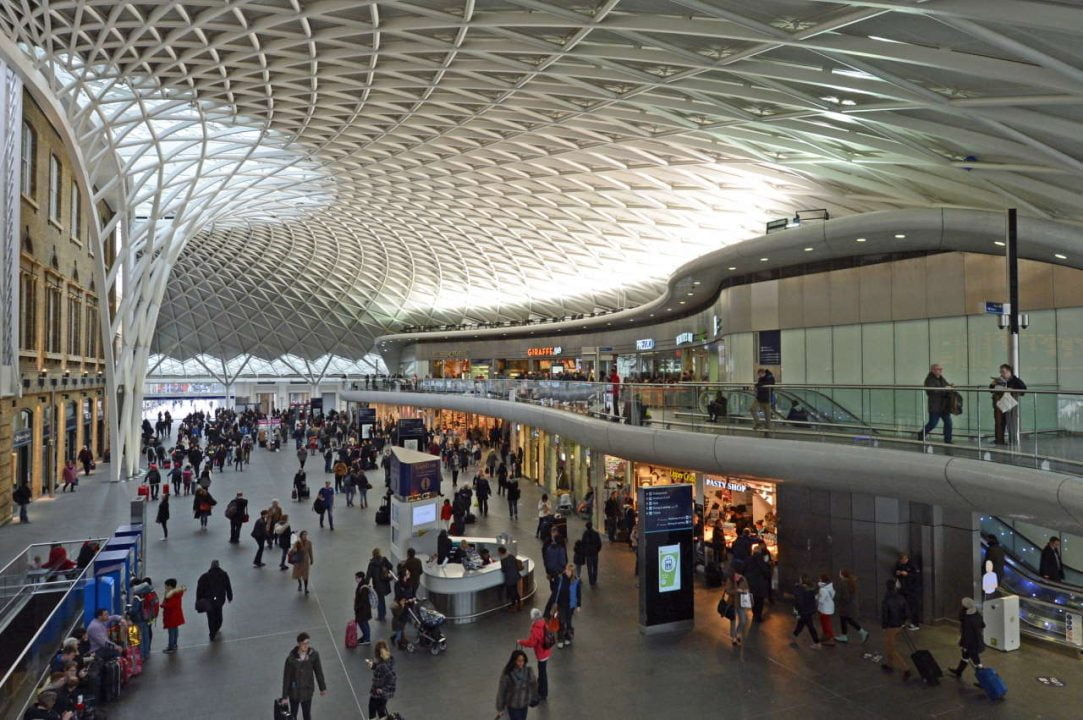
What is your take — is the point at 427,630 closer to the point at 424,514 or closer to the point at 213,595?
the point at 213,595

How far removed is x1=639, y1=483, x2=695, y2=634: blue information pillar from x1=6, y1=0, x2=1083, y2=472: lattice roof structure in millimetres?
9065

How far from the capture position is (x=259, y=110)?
2691 cm

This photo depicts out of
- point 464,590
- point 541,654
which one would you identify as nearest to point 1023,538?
point 541,654

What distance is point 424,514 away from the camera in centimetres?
1841

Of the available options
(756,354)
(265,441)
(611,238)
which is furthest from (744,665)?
(265,441)

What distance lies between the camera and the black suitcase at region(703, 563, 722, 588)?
56.0 feet

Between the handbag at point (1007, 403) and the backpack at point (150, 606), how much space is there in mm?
14781

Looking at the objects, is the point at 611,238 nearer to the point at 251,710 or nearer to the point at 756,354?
the point at 756,354

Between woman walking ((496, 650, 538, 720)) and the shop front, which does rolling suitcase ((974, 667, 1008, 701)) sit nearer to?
the shop front

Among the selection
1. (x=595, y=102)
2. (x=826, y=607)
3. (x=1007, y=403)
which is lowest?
(x=826, y=607)

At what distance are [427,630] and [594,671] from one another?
10.2ft

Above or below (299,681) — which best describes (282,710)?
below

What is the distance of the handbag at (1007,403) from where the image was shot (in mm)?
10609

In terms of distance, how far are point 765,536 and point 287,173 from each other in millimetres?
32553
